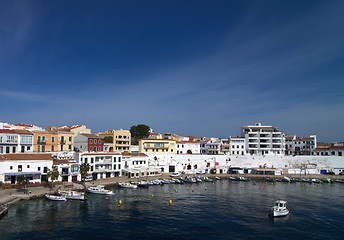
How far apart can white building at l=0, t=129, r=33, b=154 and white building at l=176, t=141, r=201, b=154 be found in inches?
2314

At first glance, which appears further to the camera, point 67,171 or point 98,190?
point 67,171

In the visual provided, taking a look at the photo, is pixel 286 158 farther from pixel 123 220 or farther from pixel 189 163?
pixel 123 220

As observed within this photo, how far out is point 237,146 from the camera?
403ft

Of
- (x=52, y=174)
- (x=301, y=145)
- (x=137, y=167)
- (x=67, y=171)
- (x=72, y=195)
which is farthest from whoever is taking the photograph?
(x=301, y=145)

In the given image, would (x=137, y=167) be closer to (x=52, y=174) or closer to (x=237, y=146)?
(x=52, y=174)

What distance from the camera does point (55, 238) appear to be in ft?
118

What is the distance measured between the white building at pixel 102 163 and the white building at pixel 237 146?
57586 millimetres

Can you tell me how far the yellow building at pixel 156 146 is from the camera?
343 ft

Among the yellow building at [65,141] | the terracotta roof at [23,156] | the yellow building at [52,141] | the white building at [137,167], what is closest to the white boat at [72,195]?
the terracotta roof at [23,156]

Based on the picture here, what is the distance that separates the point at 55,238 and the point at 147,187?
39.5m

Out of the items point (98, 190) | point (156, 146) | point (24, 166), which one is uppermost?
point (156, 146)

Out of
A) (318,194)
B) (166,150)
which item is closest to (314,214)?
(318,194)

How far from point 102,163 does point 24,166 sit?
21.5 meters

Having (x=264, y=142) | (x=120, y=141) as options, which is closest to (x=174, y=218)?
(x=120, y=141)
